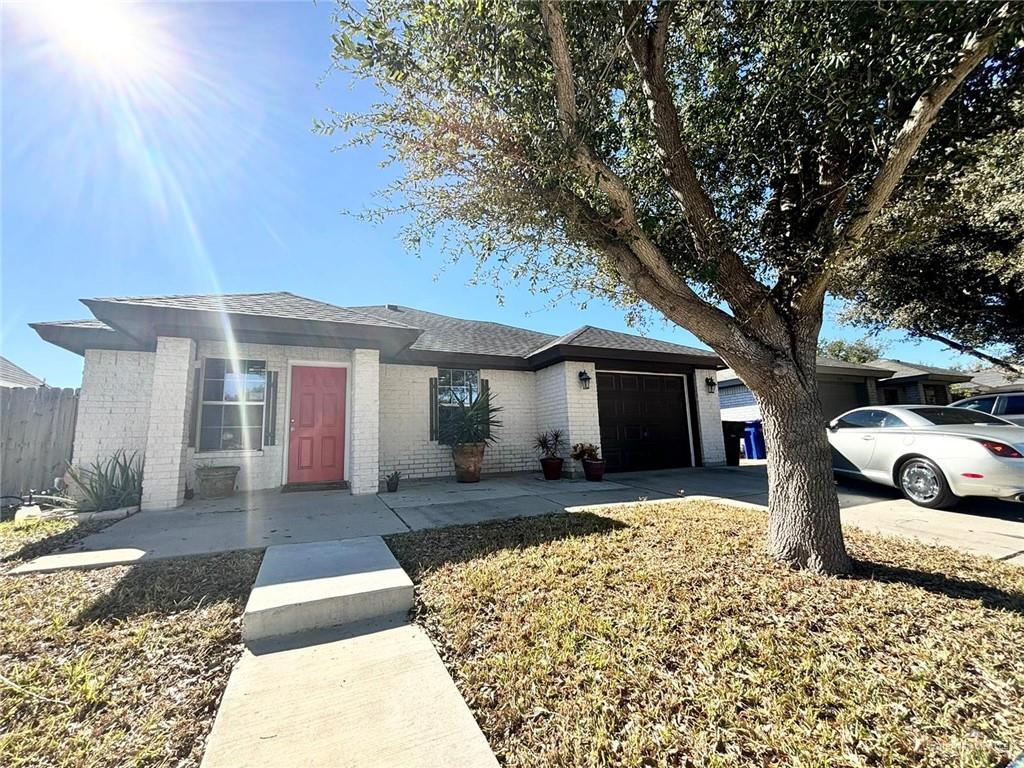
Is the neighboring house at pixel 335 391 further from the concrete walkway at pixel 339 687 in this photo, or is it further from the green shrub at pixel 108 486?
the concrete walkway at pixel 339 687

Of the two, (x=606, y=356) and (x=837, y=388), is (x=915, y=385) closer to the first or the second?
(x=837, y=388)

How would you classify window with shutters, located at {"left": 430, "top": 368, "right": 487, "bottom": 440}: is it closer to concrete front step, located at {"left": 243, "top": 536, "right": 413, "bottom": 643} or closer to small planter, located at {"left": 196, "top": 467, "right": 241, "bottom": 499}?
small planter, located at {"left": 196, "top": 467, "right": 241, "bottom": 499}

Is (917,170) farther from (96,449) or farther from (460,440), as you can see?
(96,449)

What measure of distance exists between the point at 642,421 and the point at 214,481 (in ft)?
28.2

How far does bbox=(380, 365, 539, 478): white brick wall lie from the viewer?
8312mm

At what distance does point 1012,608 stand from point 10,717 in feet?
17.5

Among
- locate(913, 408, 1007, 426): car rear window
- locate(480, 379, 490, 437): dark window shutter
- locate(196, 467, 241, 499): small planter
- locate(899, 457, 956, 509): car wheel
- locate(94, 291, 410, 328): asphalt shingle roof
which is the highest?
locate(94, 291, 410, 328): asphalt shingle roof

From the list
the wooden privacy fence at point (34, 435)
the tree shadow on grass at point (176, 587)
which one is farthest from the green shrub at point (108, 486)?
the tree shadow on grass at point (176, 587)

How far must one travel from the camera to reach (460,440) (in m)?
7.94

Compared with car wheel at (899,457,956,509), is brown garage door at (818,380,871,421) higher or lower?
higher

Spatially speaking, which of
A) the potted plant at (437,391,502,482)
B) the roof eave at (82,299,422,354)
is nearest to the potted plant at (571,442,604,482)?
the potted plant at (437,391,502,482)

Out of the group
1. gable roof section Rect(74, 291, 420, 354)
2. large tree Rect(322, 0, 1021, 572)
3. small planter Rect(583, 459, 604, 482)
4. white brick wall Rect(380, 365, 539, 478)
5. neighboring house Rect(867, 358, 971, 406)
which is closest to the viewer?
large tree Rect(322, 0, 1021, 572)

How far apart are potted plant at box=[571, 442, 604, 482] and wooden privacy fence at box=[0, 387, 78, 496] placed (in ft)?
28.8

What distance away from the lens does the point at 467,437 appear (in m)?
7.94
